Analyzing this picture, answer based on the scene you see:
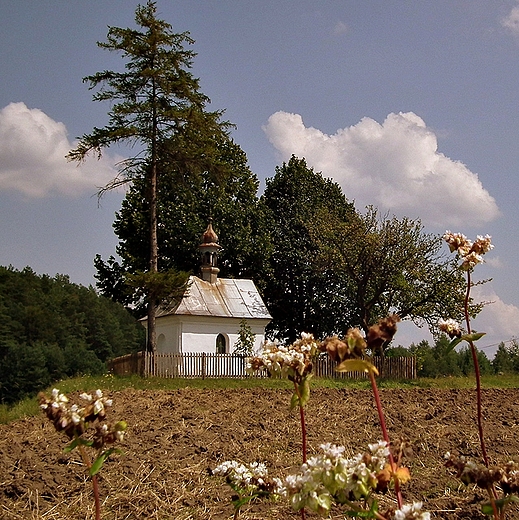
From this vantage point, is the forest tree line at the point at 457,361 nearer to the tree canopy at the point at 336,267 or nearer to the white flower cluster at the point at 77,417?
the tree canopy at the point at 336,267

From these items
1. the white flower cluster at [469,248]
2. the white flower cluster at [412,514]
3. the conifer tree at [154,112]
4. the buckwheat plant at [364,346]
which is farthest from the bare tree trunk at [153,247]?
the white flower cluster at [412,514]

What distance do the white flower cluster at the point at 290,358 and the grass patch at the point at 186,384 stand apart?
1229 centimetres

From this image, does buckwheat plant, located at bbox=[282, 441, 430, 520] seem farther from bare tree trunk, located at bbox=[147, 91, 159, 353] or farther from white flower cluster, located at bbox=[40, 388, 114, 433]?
bare tree trunk, located at bbox=[147, 91, 159, 353]

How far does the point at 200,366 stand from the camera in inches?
942

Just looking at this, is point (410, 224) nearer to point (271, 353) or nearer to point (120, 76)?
point (120, 76)

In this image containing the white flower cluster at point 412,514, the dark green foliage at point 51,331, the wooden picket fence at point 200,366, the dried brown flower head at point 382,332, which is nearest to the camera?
the white flower cluster at point 412,514

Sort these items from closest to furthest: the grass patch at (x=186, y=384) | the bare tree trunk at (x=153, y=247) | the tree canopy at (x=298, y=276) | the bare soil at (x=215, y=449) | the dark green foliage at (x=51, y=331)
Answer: the bare soil at (x=215, y=449), the grass patch at (x=186, y=384), the bare tree trunk at (x=153, y=247), the tree canopy at (x=298, y=276), the dark green foliage at (x=51, y=331)

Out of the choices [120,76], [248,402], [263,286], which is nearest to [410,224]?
[263,286]

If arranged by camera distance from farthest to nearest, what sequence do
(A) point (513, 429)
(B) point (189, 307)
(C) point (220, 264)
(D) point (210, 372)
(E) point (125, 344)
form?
(E) point (125, 344), (C) point (220, 264), (B) point (189, 307), (D) point (210, 372), (A) point (513, 429)

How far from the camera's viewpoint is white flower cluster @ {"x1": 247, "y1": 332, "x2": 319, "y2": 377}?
2.43m

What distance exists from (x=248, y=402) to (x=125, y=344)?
2137 inches

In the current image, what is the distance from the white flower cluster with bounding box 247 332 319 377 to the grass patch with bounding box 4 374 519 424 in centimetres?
1229

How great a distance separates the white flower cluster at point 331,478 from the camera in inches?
65.3

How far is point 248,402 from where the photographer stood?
1388 centimetres
